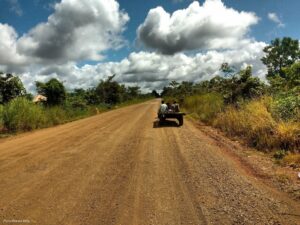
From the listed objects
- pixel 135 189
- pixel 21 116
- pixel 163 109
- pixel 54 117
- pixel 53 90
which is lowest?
pixel 135 189

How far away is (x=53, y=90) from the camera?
120 feet

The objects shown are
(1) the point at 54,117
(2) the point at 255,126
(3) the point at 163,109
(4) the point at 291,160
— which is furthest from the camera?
(1) the point at 54,117

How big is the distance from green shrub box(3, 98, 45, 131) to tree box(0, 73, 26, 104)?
593 centimetres

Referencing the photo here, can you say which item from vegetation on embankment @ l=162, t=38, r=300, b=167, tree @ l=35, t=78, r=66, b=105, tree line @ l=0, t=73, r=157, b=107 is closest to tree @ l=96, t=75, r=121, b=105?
tree line @ l=0, t=73, r=157, b=107

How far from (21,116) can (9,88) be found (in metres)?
7.68

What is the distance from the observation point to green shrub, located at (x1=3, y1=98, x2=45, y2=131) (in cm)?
1764

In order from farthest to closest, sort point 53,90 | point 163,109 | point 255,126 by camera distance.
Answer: point 53,90 < point 163,109 < point 255,126

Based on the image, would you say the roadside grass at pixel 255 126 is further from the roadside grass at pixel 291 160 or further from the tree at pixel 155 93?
the tree at pixel 155 93

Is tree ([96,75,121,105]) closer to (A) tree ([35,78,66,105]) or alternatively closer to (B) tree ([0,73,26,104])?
(A) tree ([35,78,66,105])

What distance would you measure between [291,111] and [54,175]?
7.42 m

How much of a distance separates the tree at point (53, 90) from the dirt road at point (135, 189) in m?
27.8

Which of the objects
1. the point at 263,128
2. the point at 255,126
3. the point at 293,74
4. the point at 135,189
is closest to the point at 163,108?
the point at 293,74

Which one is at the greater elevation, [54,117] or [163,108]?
[163,108]

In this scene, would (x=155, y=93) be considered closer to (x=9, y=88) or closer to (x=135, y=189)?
(x=9, y=88)
